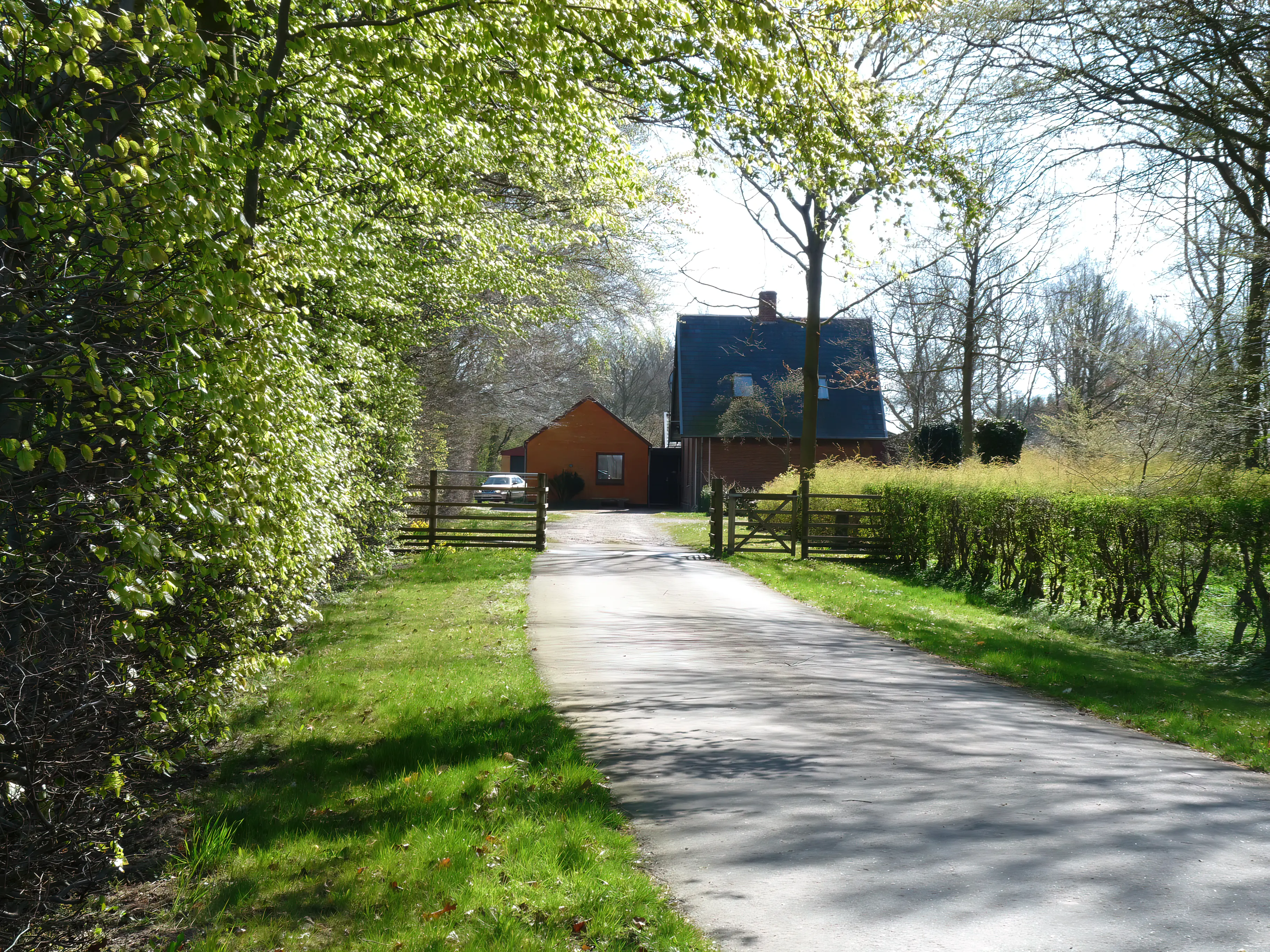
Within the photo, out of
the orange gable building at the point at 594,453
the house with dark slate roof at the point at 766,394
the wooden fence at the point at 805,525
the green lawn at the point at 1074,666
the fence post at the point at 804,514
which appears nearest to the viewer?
the green lawn at the point at 1074,666

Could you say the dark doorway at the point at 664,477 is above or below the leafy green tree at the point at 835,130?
below

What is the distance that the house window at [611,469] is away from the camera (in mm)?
50844

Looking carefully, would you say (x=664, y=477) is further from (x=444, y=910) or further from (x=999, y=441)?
(x=444, y=910)

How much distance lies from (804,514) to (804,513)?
2 cm

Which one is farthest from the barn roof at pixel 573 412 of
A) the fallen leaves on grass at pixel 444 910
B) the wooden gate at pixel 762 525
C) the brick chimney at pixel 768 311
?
the fallen leaves on grass at pixel 444 910

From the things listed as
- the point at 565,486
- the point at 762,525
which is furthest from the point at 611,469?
the point at 762,525

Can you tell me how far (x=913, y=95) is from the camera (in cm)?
1081

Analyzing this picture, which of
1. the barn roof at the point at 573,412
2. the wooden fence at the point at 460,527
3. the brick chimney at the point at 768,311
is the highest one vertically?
the brick chimney at the point at 768,311

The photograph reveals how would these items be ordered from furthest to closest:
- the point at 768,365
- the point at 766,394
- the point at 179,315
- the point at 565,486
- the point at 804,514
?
the point at 565,486, the point at 768,365, the point at 766,394, the point at 804,514, the point at 179,315

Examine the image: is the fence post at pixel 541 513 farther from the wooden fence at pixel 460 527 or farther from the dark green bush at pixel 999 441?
the dark green bush at pixel 999 441

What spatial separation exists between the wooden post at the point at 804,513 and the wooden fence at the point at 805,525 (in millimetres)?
16

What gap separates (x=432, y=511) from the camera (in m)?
21.7

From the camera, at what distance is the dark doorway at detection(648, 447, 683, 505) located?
51281 mm

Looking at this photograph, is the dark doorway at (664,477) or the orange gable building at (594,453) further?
the dark doorway at (664,477)
